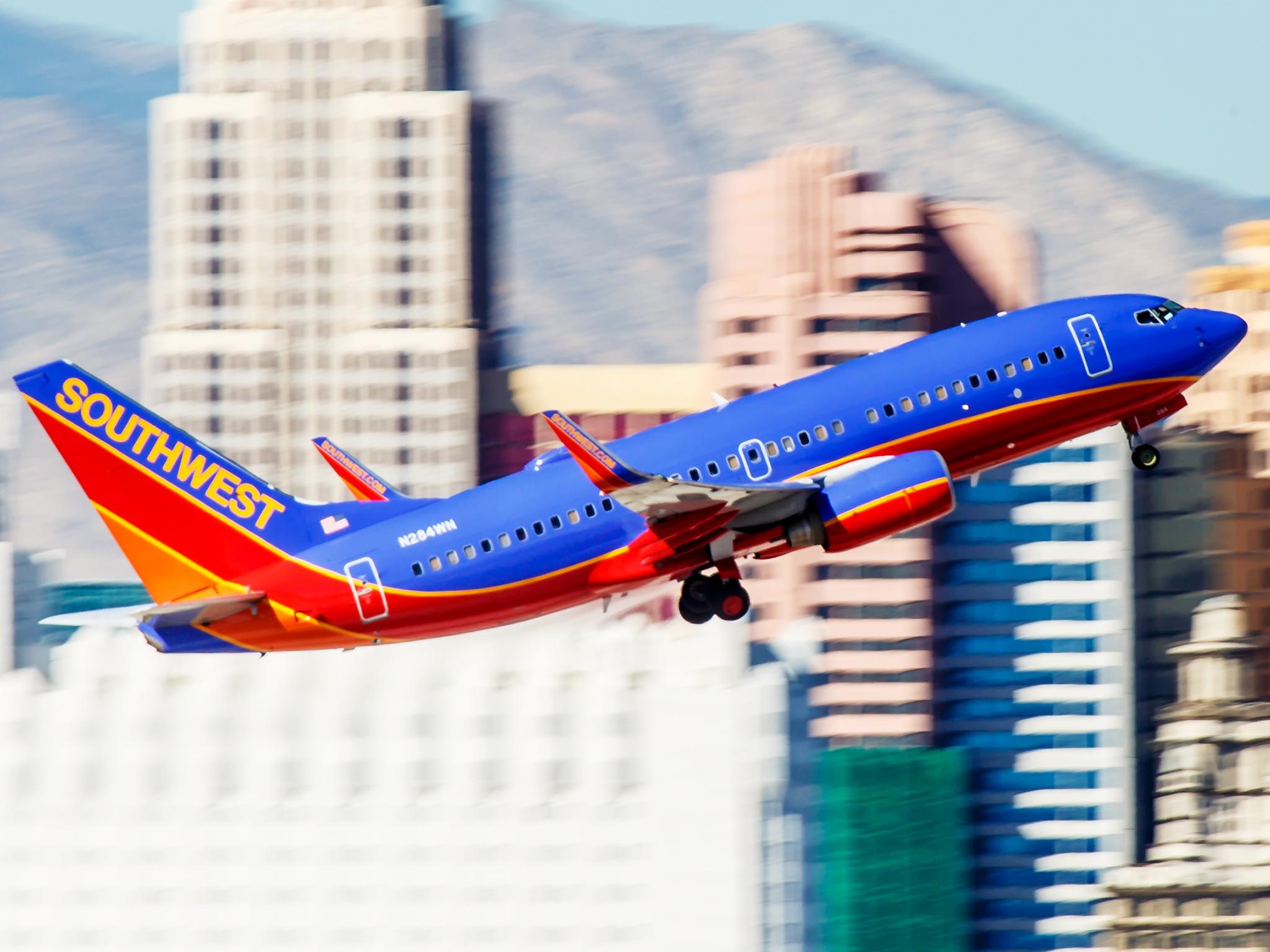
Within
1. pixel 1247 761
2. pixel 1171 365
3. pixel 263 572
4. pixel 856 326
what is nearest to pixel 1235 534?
pixel 1247 761

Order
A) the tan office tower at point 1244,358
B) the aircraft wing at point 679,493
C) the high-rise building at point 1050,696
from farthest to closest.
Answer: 1. the tan office tower at point 1244,358
2. the high-rise building at point 1050,696
3. the aircraft wing at point 679,493

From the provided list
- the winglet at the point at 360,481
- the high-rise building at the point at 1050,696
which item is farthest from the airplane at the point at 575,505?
the high-rise building at the point at 1050,696

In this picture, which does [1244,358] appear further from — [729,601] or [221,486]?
[221,486]

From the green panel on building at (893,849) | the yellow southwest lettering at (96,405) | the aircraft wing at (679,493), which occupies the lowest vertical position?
the green panel on building at (893,849)

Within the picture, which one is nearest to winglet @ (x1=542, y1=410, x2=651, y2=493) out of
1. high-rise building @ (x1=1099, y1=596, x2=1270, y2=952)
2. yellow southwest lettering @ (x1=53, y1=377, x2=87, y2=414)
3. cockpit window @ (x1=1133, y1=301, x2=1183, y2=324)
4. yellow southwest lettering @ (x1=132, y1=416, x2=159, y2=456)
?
yellow southwest lettering @ (x1=132, y1=416, x2=159, y2=456)

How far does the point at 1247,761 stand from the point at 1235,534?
19.3m

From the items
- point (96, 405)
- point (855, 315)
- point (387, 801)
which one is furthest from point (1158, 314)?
point (855, 315)

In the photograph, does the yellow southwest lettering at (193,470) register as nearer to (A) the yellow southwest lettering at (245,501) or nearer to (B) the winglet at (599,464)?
(A) the yellow southwest lettering at (245,501)

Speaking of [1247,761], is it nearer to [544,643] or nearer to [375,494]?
[544,643]

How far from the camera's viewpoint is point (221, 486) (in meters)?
58.7

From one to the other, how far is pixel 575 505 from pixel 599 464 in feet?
11.4

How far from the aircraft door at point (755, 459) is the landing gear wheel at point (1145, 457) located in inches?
466

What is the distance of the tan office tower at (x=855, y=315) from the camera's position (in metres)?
158

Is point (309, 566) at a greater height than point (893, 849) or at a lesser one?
greater
